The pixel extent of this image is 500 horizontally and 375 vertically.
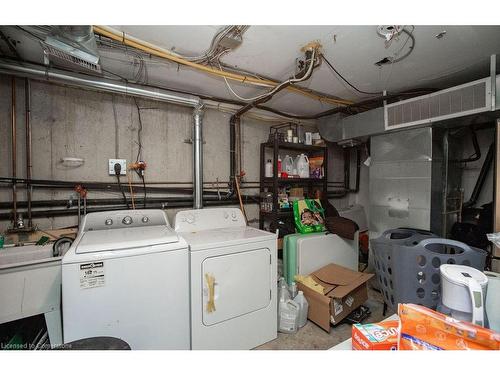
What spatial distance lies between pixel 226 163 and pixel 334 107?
1.62 meters

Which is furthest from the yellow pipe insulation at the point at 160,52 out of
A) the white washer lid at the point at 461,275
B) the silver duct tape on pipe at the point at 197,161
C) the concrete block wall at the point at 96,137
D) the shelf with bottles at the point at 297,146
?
the white washer lid at the point at 461,275

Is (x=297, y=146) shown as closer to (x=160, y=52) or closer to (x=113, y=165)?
(x=160, y=52)

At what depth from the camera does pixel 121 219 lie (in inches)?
74.8

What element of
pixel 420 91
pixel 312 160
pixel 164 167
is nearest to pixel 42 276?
pixel 164 167

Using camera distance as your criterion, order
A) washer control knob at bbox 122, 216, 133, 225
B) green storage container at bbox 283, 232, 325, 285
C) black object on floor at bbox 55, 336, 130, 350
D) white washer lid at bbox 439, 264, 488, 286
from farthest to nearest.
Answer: green storage container at bbox 283, 232, 325, 285, washer control knob at bbox 122, 216, 133, 225, black object on floor at bbox 55, 336, 130, 350, white washer lid at bbox 439, 264, 488, 286

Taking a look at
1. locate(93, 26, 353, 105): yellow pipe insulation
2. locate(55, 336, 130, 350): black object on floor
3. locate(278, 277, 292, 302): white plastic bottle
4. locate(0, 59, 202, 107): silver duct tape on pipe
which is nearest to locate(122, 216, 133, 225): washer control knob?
locate(55, 336, 130, 350): black object on floor

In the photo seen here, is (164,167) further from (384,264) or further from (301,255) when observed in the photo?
(384,264)

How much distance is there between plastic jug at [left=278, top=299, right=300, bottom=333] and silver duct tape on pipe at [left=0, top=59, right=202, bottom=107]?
2217 millimetres

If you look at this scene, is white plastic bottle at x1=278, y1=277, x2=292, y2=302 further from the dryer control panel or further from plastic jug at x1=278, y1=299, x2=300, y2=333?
the dryer control panel

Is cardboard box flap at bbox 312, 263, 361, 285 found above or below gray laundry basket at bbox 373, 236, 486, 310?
below

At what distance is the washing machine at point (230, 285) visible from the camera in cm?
158

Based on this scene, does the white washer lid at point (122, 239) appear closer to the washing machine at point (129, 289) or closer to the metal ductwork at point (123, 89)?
the washing machine at point (129, 289)

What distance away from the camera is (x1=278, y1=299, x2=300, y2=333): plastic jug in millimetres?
1997

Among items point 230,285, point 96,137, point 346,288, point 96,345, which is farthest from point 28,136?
point 346,288
